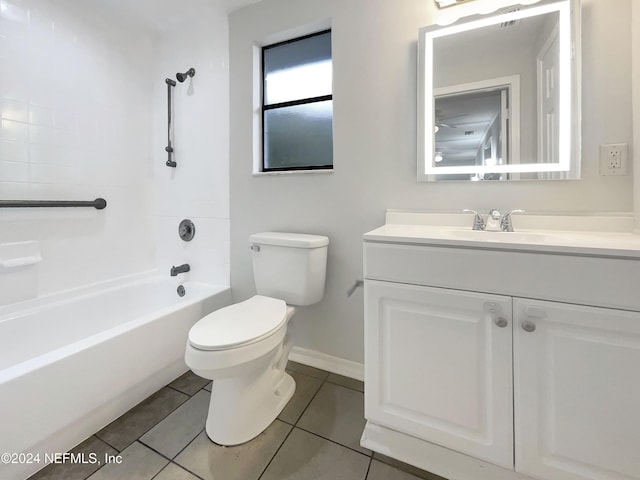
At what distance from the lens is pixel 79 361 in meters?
1.07

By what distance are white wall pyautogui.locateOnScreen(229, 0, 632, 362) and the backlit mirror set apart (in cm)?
6

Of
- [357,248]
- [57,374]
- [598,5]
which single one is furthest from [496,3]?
[57,374]

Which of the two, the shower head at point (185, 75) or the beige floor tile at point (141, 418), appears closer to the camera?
the beige floor tile at point (141, 418)

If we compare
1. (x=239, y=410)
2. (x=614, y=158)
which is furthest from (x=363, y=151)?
(x=239, y=410)

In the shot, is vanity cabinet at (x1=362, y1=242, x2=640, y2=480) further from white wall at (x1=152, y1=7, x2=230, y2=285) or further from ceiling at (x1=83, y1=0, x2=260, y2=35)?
ceiling at (x1=83, y1=0, x2=260, y2=35)

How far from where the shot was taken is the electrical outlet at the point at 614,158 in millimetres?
1095

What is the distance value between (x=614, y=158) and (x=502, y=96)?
49 centimetres

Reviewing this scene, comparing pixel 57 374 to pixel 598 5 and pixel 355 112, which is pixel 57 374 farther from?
pixel 598 5

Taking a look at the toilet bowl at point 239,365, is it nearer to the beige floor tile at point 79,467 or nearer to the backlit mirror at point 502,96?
the beige floor tile at point 79,467

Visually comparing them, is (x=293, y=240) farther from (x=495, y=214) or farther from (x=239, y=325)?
(x=495, y=214)

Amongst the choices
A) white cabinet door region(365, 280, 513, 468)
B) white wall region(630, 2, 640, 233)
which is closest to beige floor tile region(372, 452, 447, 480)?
white cabinet door region(365, 280, 513, 468)

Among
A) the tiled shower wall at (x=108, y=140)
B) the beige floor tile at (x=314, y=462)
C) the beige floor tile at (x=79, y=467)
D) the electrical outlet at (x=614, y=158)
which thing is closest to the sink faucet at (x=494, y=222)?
the electrical outlet at (x=614, y=158)

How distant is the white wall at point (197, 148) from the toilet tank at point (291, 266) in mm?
488

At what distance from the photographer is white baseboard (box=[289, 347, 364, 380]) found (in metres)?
1.60
